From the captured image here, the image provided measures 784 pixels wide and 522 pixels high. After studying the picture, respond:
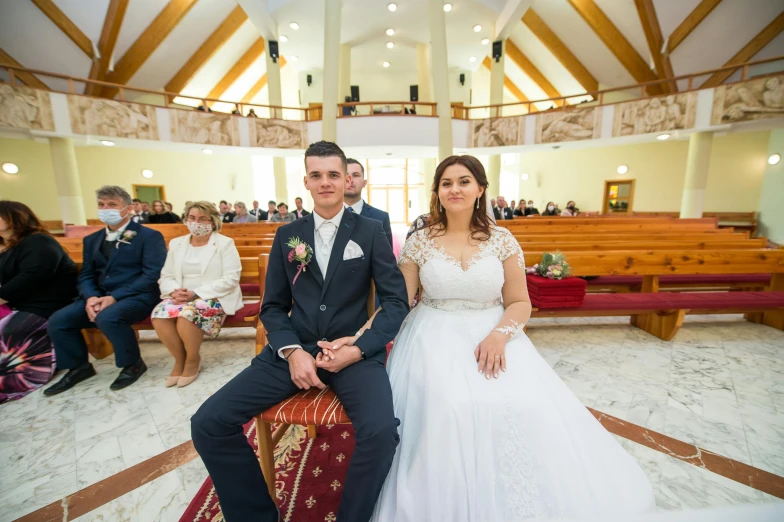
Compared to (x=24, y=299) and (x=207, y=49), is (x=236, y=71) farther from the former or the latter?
(x=24, y=299)

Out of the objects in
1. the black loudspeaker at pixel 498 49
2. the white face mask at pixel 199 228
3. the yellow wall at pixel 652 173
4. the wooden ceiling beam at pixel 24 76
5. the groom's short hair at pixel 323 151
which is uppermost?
the black loudspeaker at pixel 498 49

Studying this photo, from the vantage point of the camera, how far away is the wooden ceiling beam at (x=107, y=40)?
8.83 meters

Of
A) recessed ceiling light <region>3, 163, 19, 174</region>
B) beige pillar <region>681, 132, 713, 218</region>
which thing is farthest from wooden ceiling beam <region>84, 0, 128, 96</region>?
beige pillar <region>681, 132, 713, 218</region>

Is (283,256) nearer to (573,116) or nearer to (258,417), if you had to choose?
(258,417)

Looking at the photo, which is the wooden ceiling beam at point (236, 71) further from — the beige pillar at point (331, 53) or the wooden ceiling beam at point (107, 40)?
the beige pillar at point (331, 53)

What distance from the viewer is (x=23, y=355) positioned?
2467mm

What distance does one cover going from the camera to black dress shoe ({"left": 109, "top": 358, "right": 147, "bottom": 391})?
2.54 metres

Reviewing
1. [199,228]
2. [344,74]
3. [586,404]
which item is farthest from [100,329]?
[344,74]

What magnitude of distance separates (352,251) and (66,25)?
1253 cm

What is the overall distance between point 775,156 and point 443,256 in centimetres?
1280

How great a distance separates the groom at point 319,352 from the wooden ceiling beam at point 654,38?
12531 mm

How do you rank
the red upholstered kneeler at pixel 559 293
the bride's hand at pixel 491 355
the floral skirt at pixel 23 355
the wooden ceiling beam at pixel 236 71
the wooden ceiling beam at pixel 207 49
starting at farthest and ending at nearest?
the wooden ceiling beam at pixel 236 71 → the wooden ceiling beam at pixel 207 49 → the red upholstered kneeler at pixel 559 293 → the floral skirt at pixel 23 355 → the bride's hand at pixel 491 355

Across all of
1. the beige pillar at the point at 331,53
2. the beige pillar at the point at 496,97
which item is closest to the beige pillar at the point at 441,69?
Result: the beige pillar at the point at 331,53

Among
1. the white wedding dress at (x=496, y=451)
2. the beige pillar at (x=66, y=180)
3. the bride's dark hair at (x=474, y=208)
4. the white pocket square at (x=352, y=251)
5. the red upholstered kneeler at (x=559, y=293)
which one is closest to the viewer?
the white wedding dress at (x=496, y=451)
